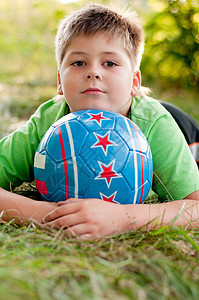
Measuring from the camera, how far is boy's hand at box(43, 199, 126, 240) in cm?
189

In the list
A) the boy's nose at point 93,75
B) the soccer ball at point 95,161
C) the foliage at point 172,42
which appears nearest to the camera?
the soccer ball at point 95,161

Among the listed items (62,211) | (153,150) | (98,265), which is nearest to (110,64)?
(153,150)

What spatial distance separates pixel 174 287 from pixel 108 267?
261 millimetres

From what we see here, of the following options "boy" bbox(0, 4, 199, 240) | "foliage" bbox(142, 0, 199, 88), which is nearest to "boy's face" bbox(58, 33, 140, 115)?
"boy" bbox(0, 4, 199, 240)

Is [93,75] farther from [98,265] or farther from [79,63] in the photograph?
[98,265]

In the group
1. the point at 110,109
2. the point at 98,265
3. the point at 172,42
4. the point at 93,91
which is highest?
the point at 172,42

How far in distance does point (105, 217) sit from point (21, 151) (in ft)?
3.04

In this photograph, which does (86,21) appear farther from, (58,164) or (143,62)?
(143,62)

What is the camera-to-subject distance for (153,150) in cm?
247

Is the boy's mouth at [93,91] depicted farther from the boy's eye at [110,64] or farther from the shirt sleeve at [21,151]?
the shirt sleeve at [21,151]

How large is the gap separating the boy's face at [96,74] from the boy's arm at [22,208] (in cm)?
67

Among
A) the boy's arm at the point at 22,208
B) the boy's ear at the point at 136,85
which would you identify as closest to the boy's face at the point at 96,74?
the boy's ear at the point at 136,85

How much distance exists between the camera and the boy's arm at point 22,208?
2070mm

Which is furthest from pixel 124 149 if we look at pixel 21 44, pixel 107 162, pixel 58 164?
pixel 21 44
